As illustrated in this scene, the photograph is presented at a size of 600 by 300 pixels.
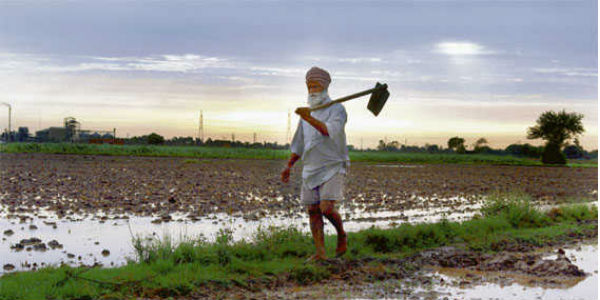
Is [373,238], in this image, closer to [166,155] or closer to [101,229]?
[101,229]

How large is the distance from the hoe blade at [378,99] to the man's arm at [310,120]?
65cm

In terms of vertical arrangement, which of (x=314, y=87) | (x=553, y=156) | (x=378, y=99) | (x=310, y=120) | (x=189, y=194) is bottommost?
(x=189, y=194)

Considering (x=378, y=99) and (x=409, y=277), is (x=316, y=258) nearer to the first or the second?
(x=409, y=277)

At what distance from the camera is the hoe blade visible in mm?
6254

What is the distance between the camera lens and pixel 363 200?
13.6 m

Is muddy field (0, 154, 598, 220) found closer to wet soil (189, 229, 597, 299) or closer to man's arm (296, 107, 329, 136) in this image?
wet soil (189, 229, 597, 299)

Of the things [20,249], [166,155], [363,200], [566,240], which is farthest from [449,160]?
[20,249]

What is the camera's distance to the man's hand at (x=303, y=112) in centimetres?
593

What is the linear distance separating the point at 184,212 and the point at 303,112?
5.76 m

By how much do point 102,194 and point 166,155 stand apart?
25.2 m

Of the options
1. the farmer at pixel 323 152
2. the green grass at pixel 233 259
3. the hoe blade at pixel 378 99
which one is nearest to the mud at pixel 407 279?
the green grass at pixel 233 259

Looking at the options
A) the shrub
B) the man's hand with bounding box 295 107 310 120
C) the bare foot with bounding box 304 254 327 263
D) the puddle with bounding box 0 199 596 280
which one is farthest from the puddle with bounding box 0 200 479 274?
the shrub

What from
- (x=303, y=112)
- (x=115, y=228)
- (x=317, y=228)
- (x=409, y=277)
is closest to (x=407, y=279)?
(x=409, y=277)

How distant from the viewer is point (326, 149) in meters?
6.18
